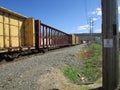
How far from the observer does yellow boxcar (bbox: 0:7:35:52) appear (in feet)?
49.6

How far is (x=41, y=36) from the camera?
2280cm

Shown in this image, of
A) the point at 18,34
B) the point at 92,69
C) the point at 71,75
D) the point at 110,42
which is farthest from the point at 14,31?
the point at 110,42

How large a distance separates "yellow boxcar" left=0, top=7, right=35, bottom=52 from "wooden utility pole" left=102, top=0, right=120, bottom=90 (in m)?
9.13

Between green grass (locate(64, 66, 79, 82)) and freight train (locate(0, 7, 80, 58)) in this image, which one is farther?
freight train (locate(0, 7, 80, 58))

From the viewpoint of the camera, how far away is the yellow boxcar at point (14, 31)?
15133 millimetres

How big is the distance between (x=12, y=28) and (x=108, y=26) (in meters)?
11.1

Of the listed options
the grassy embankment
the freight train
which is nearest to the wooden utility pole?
the grassy embankment

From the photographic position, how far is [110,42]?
6805 mm

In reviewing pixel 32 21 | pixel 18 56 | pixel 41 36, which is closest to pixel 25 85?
pixel 18 56

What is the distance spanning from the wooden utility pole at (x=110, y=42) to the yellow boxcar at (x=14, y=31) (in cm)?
913

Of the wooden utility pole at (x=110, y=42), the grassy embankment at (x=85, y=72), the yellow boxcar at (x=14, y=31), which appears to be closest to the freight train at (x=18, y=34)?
the yellow boxcar at (x=14, y=31)

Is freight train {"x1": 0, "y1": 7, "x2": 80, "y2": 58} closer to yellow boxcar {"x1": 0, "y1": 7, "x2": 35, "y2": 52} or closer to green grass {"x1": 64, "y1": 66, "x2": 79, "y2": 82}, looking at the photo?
yellow boxcar {"x1": 0, "y1": 7, "x2": 35, "y2": 52}

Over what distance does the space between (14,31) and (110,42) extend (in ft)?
37.6

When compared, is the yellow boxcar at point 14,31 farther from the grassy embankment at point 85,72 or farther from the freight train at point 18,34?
the grassy embankment at point 85,72
